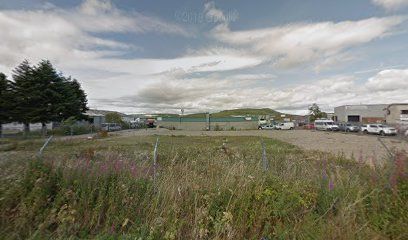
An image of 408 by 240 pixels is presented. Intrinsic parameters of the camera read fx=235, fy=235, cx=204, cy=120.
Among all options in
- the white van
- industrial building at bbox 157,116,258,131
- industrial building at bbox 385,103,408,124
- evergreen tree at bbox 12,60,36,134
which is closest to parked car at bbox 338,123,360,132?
the white van

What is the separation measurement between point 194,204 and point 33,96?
1467 inches

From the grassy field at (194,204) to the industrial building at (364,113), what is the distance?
274ft

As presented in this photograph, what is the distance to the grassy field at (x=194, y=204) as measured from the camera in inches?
134

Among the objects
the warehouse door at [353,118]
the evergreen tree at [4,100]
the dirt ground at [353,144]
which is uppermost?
the evergreen tree at [4,100]

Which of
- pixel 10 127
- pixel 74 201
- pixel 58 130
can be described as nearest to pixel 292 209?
pixel 74 201

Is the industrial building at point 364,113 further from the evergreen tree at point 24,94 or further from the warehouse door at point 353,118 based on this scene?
the evergreen tree at point 24,94

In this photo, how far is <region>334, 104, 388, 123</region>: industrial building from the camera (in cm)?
7306

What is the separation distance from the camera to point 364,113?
75.7 metres

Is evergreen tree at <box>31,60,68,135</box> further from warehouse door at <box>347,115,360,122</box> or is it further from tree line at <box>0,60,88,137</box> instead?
warehouse door at <box>347,115,360,122</box>

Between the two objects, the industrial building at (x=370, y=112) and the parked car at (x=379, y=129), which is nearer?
the parked car at (x=379, y=129)

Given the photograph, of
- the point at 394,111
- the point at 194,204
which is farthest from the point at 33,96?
the point at 394,111

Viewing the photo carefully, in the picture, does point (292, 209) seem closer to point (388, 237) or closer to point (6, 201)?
point (388, 237)

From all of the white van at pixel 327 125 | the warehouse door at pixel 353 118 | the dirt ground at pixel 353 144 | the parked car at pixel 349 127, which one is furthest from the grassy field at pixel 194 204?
the warehouse door at pixel 353 118

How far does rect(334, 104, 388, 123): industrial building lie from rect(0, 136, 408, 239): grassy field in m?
83.4
